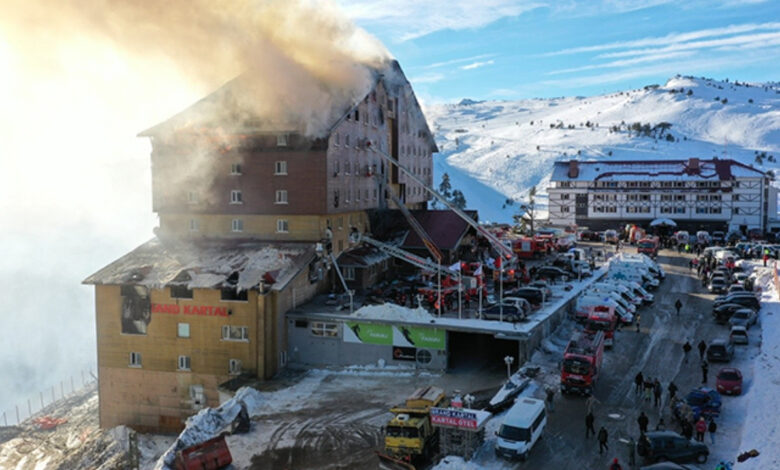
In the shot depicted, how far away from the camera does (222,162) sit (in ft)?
153

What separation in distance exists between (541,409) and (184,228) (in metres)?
30.7

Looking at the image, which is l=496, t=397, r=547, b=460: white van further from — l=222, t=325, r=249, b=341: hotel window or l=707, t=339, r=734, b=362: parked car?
l=222, t=325, r=249, b=341: hotel window

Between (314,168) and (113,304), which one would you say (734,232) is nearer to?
(314,168)

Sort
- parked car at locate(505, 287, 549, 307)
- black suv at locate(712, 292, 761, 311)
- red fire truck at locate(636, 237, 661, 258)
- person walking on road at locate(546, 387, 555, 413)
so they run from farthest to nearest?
red fire truck at locate(636, 237, 661, 258) → black suv at locate(712, 292, 761, 311) → parked car at locate(505, 287, 549, 307) → person walking on road at locate(546, 387, 555, 413)

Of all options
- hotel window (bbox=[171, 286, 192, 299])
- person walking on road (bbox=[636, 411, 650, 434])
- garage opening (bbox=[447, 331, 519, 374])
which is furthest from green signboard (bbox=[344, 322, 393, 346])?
person walking on road (bbox=[636, 411, 650, 434])

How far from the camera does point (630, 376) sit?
34.0 meters

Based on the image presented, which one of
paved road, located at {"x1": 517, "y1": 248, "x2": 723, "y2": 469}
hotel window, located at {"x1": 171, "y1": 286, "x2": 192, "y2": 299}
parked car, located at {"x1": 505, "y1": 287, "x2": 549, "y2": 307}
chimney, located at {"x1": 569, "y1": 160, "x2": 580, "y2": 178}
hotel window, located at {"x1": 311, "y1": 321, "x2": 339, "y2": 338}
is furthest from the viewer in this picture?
chimney, located at {"x1": 569, "y1": 160, "x2": 580, "y2": 178}

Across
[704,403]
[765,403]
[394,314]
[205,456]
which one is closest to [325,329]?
[394,314]

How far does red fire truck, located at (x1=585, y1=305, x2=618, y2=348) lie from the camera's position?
39281 mm

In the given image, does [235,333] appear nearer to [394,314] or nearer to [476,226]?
[394,314]

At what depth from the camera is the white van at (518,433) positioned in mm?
24203

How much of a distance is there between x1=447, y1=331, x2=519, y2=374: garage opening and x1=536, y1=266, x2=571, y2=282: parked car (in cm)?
1297

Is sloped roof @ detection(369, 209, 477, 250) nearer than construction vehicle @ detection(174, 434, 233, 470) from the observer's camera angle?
No

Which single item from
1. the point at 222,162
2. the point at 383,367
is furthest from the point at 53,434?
the point at 383,367
